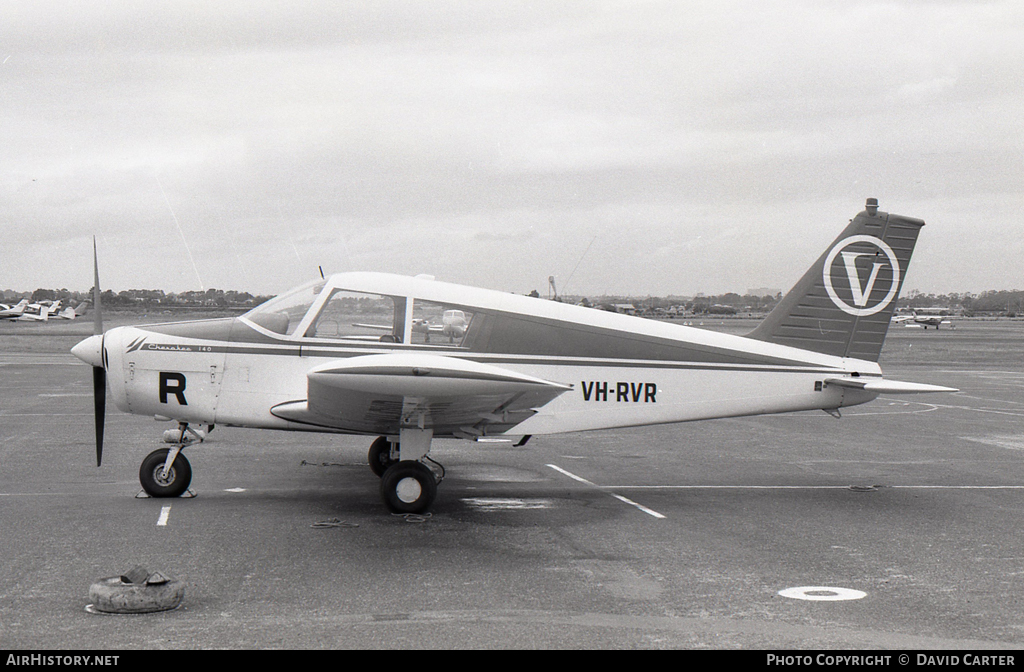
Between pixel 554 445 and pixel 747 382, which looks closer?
pixel 747 382

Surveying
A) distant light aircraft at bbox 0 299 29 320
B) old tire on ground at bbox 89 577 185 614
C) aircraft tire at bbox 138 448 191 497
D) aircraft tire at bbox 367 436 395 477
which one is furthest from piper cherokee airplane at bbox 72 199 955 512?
distant light aircraft at bbox 0 299 29 320

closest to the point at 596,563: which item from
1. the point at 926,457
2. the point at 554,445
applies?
the point at 554,445

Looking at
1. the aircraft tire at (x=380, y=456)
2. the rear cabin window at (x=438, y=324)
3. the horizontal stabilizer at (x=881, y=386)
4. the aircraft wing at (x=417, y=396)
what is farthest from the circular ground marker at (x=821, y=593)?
the aircraft tire at (x=380, y=456)

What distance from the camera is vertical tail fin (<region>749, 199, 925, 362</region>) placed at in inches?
420

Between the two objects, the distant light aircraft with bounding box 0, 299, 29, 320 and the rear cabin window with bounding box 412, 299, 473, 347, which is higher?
the rear cabin window with bounding box 412, 299, 473, 347

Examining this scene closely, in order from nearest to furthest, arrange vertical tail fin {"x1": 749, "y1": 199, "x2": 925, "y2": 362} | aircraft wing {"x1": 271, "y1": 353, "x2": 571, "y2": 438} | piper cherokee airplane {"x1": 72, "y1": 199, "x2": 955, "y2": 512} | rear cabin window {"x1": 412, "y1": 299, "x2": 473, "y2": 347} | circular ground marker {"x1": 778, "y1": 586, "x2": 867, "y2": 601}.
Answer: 1. circular ground marker {"x1": 778, "y1": 586, "x2": 867, "y2": 601}
2. aircraft wing {"x1": 271, "y1": 353, "x2": 571, "y2": 438}
3. piper cherokee airplane {"x1": 72, "y1": 199, "x2": 955, "y2": 512}
4. rear cabin window {"x1": 412, "y1": 299, "x2": 473, "y2": 347}
5. vertical tail fin {"x1": 749, "y1": 199, "x2": 925, "y2": 362}

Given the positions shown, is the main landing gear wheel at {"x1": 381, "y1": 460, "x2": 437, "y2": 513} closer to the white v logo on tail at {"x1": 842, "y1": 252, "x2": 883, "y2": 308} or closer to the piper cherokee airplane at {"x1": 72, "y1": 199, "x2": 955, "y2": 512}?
the piper cherokee airplane at {"x1": 72, "y1": 199, "x2": 955, "y2": 512}

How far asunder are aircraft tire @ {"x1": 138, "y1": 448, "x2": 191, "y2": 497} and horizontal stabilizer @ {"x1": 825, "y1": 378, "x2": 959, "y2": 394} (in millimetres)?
6975

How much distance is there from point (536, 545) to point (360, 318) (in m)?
3.11

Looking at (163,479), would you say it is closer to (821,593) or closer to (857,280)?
(821,593)

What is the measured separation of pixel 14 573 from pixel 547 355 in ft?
17.1

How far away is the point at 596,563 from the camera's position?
7.23 metres

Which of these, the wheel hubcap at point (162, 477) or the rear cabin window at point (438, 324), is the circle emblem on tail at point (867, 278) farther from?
the wheel hubcap at point (162, 477)
